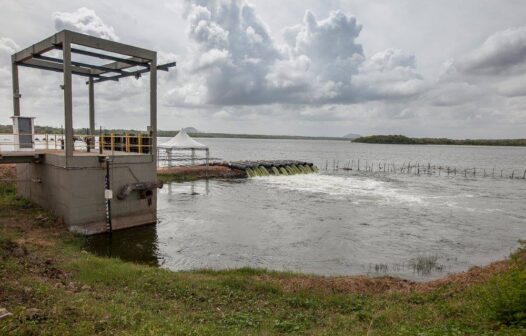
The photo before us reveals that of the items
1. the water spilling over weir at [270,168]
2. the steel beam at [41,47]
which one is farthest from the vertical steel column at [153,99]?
the water spilling over weir at [270,168]

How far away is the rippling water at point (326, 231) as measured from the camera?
16.1 metres

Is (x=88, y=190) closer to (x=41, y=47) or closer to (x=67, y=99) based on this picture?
(x=67, y=99)

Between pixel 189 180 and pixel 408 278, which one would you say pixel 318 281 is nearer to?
pixel 408 278

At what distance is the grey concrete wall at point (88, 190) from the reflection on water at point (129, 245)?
590mm

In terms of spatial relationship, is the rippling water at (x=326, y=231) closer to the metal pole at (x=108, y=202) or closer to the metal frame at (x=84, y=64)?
the metal pole at (x=108, y=202)

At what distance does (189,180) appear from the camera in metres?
41.0

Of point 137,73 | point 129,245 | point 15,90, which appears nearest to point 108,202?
point 129,245

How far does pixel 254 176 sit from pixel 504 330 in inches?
1627

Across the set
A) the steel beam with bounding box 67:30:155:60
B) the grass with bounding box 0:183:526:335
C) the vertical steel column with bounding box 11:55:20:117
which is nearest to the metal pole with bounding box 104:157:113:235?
the grass with bounding box 0:183:526:335

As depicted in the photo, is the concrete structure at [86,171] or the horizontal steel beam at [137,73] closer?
the concrete structure at [86,171]

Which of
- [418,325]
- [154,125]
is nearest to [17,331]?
[418,325]

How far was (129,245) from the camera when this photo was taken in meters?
17.0

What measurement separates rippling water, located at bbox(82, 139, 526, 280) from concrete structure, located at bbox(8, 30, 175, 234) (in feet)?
4.51

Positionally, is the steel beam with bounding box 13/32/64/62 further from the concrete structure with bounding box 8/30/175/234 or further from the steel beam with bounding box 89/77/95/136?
the steel beam with bounding box 89/77/95/136
